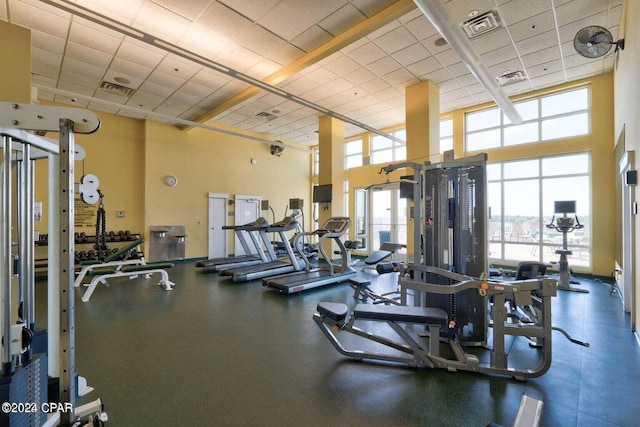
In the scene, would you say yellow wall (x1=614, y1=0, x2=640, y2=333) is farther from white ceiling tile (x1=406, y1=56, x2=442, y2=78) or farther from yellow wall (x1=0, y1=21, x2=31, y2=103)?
yellow wall (x1=0, y1=21, x2=31, y2=103)

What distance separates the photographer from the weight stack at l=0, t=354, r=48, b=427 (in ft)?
4.00

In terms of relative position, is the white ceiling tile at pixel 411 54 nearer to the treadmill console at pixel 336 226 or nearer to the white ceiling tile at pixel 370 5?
the white ceiling tile at pixel 370 5

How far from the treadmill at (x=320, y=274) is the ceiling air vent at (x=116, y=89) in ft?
16.3

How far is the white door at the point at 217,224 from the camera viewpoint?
9.36m

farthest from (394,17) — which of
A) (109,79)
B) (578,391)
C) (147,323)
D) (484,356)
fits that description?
(109,79)

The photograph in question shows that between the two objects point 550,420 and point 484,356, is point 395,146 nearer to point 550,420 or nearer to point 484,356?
point 484,356

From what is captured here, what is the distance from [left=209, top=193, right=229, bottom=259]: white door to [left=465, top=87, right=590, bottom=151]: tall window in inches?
294

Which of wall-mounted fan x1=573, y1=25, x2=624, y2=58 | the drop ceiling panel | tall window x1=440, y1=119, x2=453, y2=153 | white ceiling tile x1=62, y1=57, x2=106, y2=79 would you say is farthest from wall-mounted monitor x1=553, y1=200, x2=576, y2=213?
white ceiling tile x1=62, y1=57, x2=106, y2=79

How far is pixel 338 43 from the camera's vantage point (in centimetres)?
471

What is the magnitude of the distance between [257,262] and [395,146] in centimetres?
552

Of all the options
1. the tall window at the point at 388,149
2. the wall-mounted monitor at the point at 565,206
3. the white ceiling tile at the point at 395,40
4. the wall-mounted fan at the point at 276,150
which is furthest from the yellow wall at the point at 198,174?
the wall-mounted monitor at the point at 565,206

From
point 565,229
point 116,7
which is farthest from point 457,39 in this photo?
point 116,7

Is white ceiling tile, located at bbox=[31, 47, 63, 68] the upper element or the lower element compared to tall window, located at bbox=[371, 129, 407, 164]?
upper

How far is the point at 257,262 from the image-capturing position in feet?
25.2
